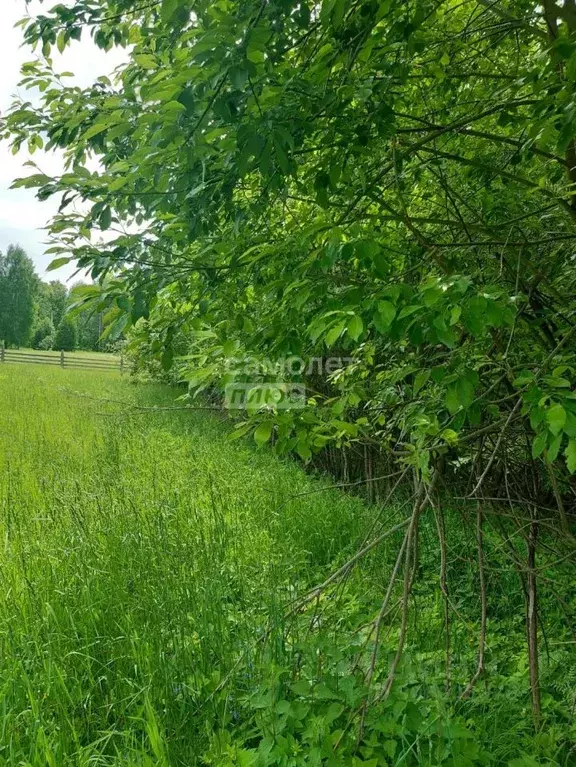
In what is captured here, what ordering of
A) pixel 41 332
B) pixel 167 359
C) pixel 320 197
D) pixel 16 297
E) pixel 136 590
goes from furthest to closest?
pixel 41 332 → pixel 16 297 → pixel 136 590 → pixel 167 359 → pixel 320 197

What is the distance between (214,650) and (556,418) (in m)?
1.69

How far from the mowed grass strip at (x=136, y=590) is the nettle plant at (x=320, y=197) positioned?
0.99 meters

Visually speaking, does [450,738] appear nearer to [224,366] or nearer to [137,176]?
[224,366]

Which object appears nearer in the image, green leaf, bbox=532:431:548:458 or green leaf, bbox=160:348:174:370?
green leaf, bbox=532:431:548:458

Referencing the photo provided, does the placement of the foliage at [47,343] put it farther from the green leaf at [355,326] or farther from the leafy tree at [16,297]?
the green leaf at [355,326]

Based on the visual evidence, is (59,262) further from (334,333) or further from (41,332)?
(41,332)

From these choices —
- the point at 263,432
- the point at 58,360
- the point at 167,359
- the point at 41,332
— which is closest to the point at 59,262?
the point at 167,359

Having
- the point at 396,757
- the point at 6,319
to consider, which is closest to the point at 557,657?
the point at 396,757

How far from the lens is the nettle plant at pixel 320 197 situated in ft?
3.94

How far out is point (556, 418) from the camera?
3.64 ft

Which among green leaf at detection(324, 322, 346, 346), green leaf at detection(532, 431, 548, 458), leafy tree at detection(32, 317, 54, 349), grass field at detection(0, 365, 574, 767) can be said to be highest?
leafy tree at detection(32, 317, 54, 349)

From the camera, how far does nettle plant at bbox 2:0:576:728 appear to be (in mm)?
1200

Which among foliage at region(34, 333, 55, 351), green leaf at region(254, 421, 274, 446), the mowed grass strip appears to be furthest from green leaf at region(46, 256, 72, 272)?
foliage at region(34, 333, 55, 351)

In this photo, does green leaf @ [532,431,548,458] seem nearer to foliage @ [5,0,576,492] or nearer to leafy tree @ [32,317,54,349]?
foliage @ [5,0,576,492]
